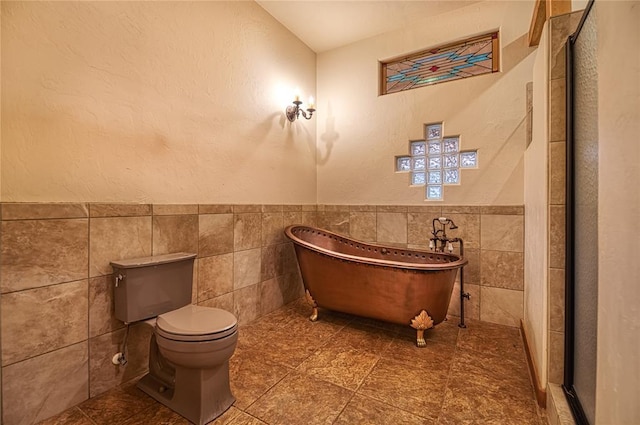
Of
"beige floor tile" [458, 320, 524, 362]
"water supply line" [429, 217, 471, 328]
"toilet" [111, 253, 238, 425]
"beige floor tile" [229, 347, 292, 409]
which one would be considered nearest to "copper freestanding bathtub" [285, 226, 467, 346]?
"water supply line" [429, 217, 471, 328]

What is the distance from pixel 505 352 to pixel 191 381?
213 cm

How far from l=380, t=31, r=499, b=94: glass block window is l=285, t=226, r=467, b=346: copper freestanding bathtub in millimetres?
1806

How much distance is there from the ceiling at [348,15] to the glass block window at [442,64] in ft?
1.13

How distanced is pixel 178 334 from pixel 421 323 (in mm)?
1667

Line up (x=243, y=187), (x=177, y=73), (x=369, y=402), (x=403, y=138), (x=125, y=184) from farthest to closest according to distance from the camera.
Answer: (x=403, y=138) < (x=243, y=187) < (x=177, y=73) < (x=125, y=184) < (x=369, y=402)

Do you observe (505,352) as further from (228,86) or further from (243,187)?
(228,86)

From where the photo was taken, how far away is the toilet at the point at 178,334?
137 cm

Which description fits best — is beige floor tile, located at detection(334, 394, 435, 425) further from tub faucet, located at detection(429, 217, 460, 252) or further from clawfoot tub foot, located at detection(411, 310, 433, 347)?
tub faucet, located at detection(429, 217, 460, 252)

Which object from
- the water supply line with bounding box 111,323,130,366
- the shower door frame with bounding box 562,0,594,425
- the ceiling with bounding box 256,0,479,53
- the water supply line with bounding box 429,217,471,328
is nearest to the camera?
the shower door frame with bounding box 562,0,594,425

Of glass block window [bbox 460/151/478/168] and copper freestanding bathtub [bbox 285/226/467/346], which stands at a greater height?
glass block window [bbox 460/151/478/168]

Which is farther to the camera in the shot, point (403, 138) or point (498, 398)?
point (403, 138)

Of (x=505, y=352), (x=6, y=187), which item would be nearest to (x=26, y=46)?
(x=6, y=187)

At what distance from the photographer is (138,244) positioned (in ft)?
5.77

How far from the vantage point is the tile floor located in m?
1.42
